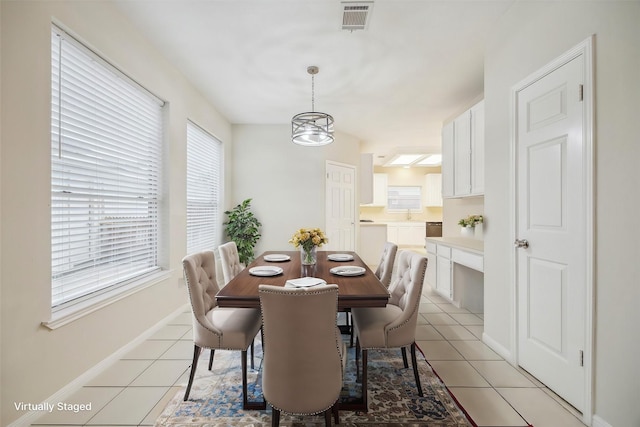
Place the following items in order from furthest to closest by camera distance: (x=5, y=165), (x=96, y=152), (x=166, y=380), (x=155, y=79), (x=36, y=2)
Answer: (x=155, y=79)
(x=96, y=152)
(x=166, y=380)
(x=36, y=2)
(x=5, y=165)

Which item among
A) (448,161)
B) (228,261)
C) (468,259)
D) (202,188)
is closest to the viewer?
(228,261)

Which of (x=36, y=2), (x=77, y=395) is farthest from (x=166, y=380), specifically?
(x=36, y=2)

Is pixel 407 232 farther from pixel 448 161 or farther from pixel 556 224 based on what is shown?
pixel 556 224

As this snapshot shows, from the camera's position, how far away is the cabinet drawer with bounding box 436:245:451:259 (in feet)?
11.5

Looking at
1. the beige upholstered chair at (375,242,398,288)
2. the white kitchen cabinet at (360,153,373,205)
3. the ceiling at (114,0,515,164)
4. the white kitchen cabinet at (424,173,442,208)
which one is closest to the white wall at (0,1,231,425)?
the ceiling at (114,0,515,164)

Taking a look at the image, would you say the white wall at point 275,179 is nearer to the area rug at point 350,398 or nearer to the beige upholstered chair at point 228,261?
the beige upholstered chair at point 228,261

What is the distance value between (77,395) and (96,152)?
1722 millimetres

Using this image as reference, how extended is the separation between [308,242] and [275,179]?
10.7 ft

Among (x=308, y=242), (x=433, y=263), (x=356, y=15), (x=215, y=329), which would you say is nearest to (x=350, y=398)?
(x=215, y=329)

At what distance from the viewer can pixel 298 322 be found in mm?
1251

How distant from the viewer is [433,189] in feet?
29.0

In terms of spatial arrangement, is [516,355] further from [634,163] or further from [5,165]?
Result: [5,165]

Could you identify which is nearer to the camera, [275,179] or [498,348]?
[498,348]

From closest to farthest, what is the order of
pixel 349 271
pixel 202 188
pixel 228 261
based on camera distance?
pixel 349 271 < pixel 228 261 < pixel 202 188
